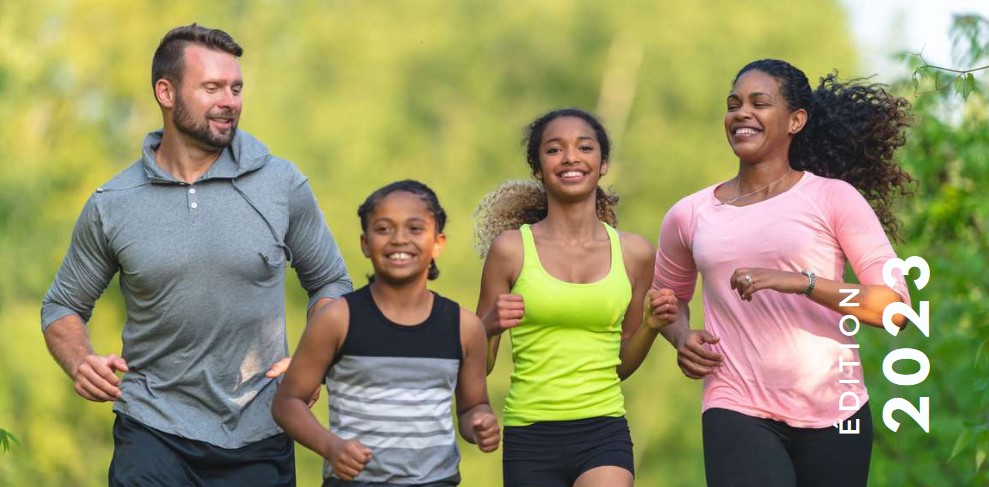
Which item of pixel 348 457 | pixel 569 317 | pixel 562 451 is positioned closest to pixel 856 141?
pixel 569 317

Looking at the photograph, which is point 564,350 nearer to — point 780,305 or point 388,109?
point 780,305

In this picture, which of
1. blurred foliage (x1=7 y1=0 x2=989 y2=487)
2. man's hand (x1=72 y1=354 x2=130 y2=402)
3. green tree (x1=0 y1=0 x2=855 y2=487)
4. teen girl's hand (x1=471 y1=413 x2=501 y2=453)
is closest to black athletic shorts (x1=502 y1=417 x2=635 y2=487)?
teen girl's hand (x1=471 y1=413 x2=501 y2=453)

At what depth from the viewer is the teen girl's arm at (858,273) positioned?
5.72 meters

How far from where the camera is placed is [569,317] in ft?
20.6

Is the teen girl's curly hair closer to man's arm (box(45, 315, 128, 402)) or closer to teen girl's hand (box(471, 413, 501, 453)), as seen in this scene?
teen girl's hand (box(471, 413, 501, 453))

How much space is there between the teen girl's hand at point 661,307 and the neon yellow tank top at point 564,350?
6.6 inches

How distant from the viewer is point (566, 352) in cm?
626

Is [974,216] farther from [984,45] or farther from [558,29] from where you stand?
[558,29]

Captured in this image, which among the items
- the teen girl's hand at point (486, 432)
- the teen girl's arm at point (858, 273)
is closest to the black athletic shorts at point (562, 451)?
the teen girl's hand at point (486, 432)

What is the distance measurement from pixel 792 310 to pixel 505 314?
1030 mm

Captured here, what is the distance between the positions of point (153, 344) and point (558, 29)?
808 inches

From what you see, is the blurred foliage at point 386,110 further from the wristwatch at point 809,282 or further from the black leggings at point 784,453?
the wristwatch at point 809,282

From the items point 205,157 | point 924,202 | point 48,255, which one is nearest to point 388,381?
point 205,157

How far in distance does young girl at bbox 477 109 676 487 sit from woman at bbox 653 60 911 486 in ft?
0.84
